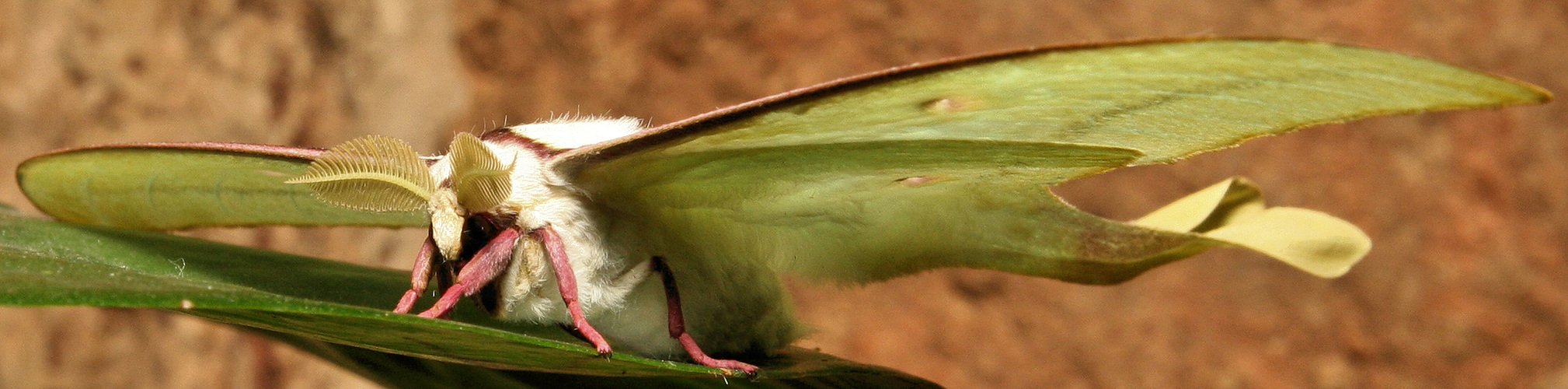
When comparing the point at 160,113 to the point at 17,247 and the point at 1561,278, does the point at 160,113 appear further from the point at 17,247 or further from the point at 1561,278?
the point at 1561,278

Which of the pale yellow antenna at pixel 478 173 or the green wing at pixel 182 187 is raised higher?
the pale yellow antenna at pixel 478 173

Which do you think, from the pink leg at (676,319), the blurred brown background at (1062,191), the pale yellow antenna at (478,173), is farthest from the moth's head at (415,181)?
the blurred brown background at (1062,191)

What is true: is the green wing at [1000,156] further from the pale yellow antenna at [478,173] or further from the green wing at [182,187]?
the green wing at [182,187]

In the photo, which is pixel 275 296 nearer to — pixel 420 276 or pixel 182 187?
pixel 420 276

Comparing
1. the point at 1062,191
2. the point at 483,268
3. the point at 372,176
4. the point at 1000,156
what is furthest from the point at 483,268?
the point at 1062,191

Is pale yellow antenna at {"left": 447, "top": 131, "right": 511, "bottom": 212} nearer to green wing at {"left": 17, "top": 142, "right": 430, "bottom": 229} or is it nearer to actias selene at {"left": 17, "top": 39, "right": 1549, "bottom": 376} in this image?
actias selene at {"left": 17, "top": 39, "right": 1549, "bottom": 376}

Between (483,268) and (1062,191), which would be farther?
(1062,191)
